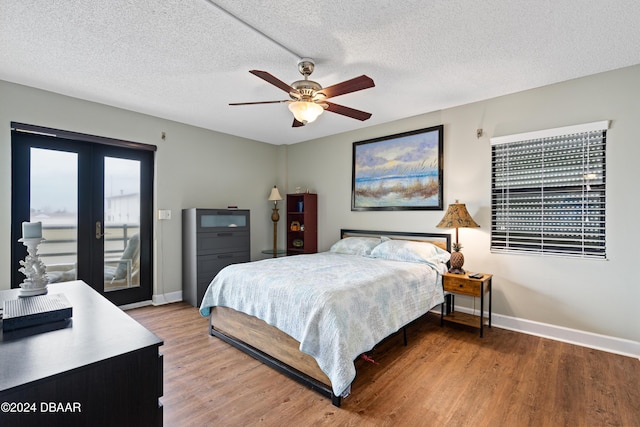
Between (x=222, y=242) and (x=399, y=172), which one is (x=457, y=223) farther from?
(x=222, y=242)

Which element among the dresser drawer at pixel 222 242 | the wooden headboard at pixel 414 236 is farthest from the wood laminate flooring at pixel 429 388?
the dresser drawer at pixel 222 242

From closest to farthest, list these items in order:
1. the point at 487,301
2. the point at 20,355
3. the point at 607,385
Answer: the point at 20,355 < the point at 607,385 < the point at 487,301

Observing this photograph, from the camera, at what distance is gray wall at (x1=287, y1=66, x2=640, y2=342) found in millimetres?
2713

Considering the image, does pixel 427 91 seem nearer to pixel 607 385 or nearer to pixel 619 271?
pixel 619 271

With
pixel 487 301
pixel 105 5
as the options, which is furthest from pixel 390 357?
pixel 105 5

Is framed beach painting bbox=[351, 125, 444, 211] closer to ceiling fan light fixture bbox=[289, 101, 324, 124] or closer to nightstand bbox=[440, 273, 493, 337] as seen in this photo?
nightstand bbox=[440, 273, 493, 337]

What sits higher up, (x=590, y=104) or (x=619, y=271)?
(x=590, y=104)

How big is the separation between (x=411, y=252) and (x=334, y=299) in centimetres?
167

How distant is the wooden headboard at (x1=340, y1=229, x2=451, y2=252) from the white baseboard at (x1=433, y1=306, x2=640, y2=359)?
3.04 feet

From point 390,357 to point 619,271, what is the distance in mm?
2244

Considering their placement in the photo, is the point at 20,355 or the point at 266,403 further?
the point at 266,403

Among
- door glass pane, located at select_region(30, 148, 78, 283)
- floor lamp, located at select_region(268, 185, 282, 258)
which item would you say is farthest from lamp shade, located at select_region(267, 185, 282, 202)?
door glass pane, located at select_region(30, 148, 78, 283)

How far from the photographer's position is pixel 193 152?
4535mm

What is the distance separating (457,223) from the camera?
3283 millimetres
